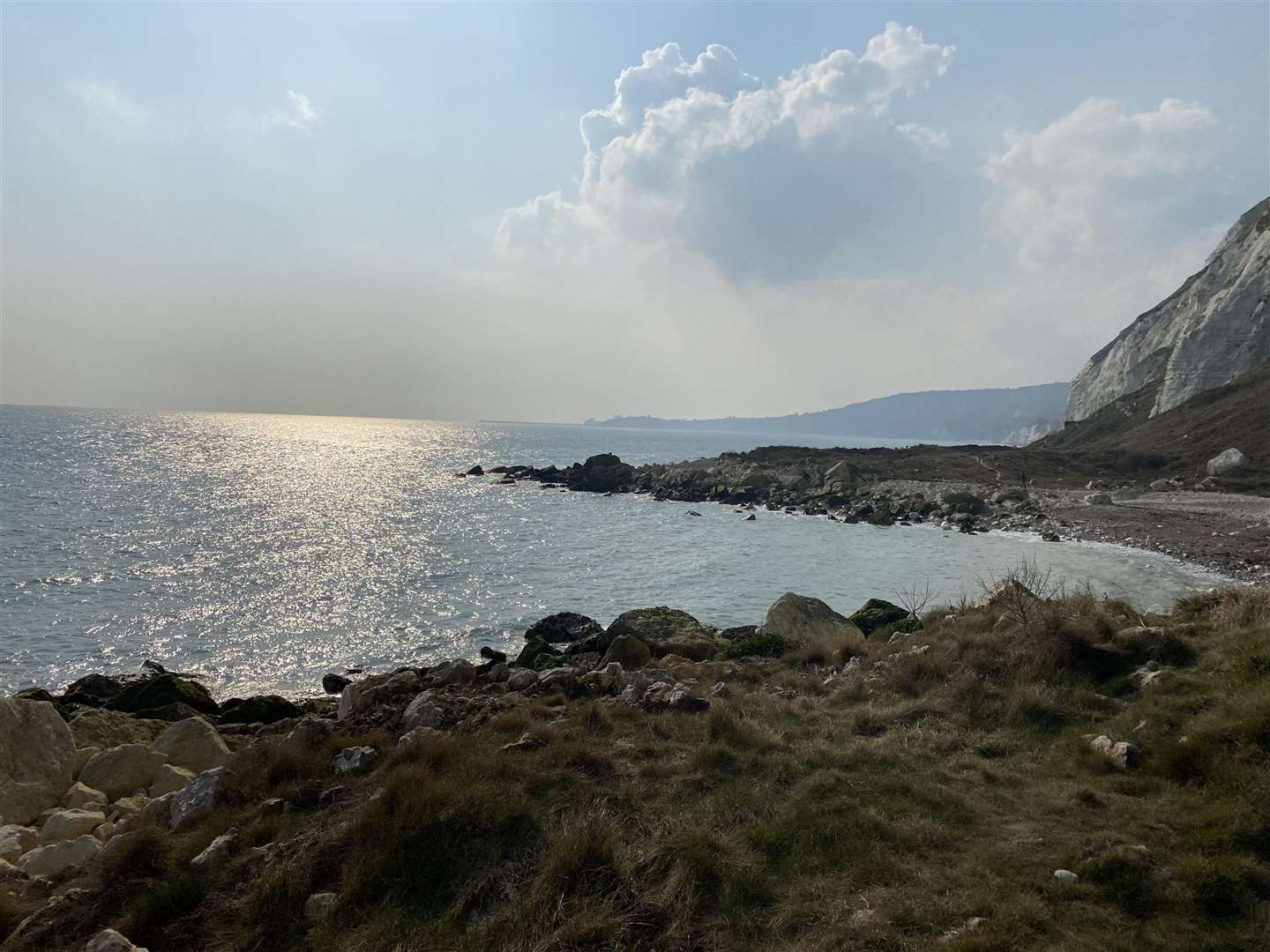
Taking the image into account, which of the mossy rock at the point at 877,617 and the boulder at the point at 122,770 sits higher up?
the mossy rock at the point at 877,617

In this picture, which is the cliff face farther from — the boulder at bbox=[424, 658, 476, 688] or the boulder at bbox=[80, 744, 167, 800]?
the boulder at bbox=[80, 744, 167, 800]

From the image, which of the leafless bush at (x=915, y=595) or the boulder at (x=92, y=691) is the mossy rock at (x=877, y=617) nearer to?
the leafless bush at (x=915, y=595)

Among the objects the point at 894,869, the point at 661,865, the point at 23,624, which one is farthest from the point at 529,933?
the point at 23,624

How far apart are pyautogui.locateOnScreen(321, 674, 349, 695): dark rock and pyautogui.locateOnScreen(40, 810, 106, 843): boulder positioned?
7.02 meters

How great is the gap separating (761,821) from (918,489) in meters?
51.8

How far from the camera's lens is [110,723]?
1194cm

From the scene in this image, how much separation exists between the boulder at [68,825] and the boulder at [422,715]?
13.3 feet

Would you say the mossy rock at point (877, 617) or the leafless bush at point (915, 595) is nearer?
the mossy rock at point (877, 617)

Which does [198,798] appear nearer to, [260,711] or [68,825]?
[68,825]

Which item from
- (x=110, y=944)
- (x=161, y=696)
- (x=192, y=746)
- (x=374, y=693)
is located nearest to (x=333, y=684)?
(x=161, y=696)

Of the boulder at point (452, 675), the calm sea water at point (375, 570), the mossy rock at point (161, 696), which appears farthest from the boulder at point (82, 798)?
the calm sea water at point (375, 570)

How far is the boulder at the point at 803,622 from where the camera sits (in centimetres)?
1512

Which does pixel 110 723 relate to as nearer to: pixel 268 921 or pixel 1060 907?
pixel 268 921

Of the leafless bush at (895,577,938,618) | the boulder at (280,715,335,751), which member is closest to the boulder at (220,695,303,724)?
the boulder at (280,715,335,751)
